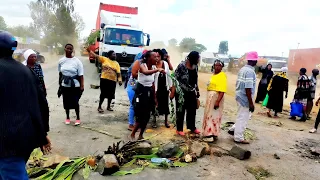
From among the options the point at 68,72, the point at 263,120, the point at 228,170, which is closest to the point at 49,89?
the point at 68,72

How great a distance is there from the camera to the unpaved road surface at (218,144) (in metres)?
4.43

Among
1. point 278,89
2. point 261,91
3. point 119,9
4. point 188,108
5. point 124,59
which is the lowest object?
point 261,91

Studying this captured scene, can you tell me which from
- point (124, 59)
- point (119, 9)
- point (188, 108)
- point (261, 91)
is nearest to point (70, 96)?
point (188, 108)

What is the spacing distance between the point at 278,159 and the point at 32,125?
170 inches

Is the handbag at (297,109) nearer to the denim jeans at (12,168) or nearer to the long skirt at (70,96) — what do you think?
the long skirt at (70,96)

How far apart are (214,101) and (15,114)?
4.18 metres

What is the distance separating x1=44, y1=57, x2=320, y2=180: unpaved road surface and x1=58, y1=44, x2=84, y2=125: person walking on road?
2.02 feet

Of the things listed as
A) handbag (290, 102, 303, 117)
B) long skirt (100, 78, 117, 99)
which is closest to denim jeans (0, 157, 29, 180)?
long skirt (100, 78, 117, 99)

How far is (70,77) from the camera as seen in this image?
20.4ft

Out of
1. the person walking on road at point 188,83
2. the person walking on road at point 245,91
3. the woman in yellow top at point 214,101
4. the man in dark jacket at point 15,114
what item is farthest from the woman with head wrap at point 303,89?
the man in dark jacket at point 15,114

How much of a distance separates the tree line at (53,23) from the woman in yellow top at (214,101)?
47.5 meters

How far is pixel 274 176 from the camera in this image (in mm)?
4488

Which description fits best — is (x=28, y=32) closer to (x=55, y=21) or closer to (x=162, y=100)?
(x=55, y=21)

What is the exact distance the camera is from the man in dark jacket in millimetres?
2248
